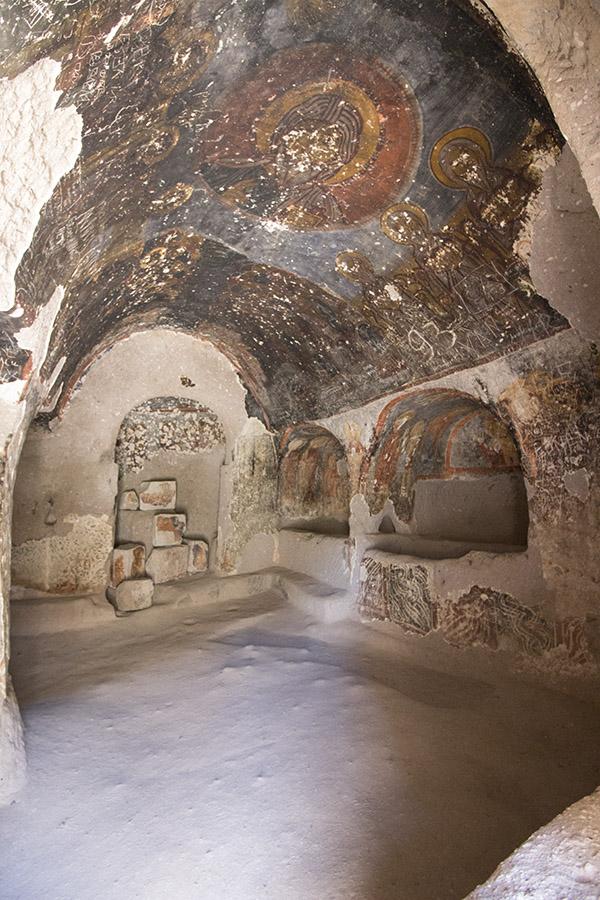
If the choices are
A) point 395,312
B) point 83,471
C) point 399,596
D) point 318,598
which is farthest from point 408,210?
point 83,471

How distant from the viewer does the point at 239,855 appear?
278 centimetres

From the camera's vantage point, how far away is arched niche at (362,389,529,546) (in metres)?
6.69

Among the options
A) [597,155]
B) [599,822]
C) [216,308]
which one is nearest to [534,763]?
[599,822]

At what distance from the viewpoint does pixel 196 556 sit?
325 inches

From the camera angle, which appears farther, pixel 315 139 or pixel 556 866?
pixel 315 139

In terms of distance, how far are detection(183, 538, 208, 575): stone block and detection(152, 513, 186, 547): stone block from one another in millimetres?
214

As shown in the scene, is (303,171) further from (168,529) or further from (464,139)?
(168,529)

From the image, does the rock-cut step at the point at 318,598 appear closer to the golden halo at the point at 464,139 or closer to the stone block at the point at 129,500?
the stone block at the point at 129,500

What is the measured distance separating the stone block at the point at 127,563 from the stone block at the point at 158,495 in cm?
75

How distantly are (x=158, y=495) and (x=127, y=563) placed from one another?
1252mm

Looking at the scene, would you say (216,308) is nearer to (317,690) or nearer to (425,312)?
(425,312)

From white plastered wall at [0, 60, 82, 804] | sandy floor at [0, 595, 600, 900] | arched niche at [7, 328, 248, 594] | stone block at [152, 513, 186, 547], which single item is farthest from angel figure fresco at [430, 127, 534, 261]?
stone block at [152, 513, 186, 547]

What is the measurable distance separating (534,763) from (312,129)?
15.3 feet

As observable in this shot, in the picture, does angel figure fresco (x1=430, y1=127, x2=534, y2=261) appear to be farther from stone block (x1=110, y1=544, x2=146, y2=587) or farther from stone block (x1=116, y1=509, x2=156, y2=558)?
stone block (x1=116, y1=509, x2=156, y2=558)
